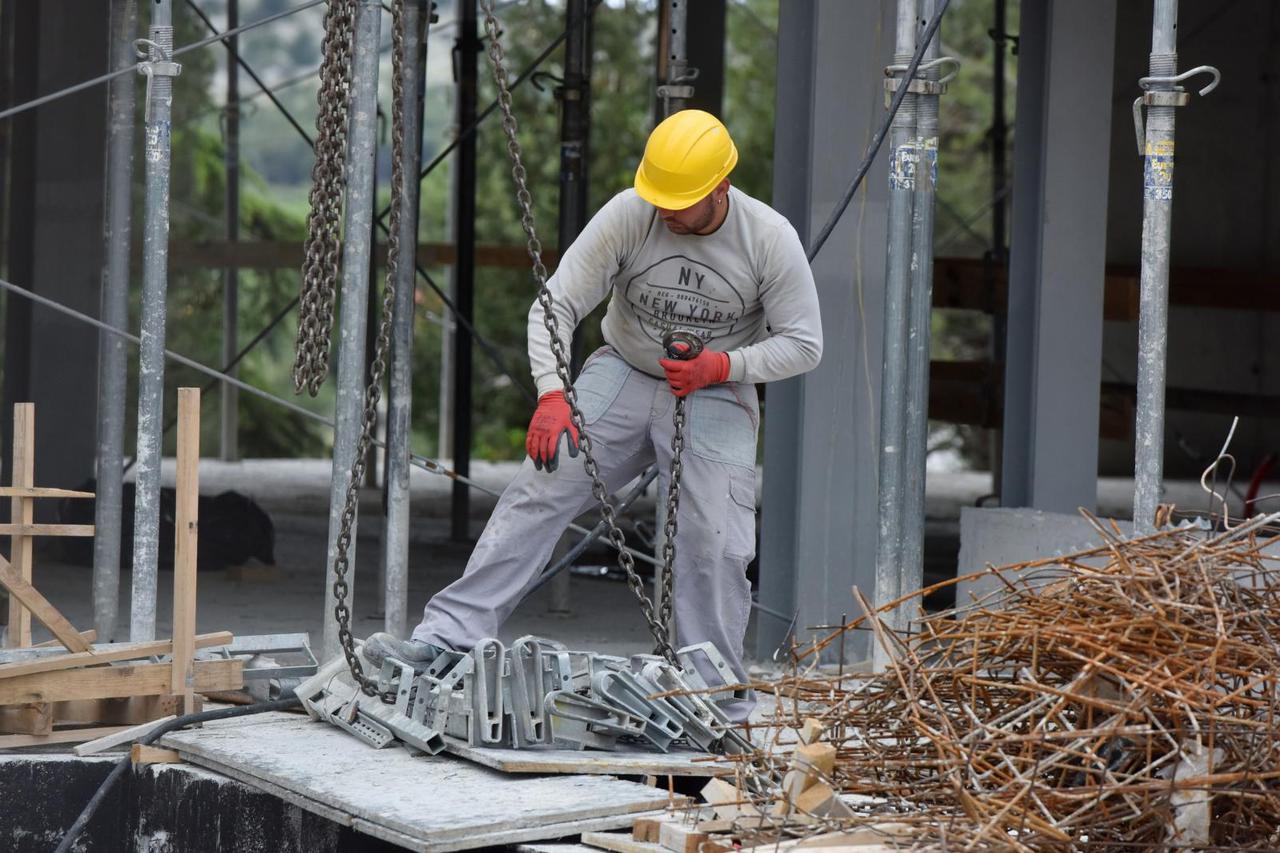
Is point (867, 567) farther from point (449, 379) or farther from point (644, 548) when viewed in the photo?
point (449, 379)

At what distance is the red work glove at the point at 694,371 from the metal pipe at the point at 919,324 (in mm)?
1150

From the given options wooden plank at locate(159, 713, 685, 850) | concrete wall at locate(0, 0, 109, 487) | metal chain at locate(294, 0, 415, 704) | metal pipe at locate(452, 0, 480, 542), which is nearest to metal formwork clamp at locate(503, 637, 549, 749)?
wooden plank at locate(159, 713, 685, 850)

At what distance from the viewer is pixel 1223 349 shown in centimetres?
1243

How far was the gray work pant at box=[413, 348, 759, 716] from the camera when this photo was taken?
4.82m

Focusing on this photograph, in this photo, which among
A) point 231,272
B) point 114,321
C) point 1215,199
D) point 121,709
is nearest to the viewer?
point 121,709

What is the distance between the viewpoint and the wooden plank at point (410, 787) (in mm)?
3877

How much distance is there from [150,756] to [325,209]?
1.60 meters

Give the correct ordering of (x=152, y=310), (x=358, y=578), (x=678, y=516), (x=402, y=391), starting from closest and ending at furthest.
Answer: (x=678, y=516) → (x=152, y=310) → (x=402, y=391) → (x=358, y=578)

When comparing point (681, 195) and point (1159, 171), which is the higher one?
point (1159, 171)

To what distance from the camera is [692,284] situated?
491 centimetres

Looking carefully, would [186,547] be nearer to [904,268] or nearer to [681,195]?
[681,195]

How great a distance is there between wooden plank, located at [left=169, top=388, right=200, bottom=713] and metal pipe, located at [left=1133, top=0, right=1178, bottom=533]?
262cm

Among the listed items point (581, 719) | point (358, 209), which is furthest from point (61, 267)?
point (581, 719)

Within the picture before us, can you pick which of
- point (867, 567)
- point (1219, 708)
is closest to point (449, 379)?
point (867, 567)
